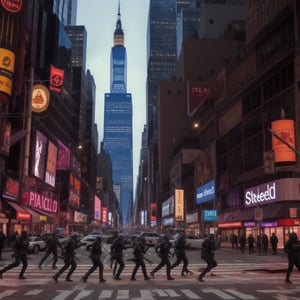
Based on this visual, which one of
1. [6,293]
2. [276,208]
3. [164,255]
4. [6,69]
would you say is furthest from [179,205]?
[6,293]

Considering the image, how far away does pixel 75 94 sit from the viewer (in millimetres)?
150000

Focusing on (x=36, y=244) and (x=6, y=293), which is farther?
(x=36, y=244)

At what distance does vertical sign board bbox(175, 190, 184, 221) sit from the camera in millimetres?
102625

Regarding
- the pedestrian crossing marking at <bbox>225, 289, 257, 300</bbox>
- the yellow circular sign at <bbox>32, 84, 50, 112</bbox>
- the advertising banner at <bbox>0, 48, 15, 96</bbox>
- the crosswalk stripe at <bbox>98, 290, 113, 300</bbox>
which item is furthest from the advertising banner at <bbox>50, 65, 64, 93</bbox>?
the pedestrian crossing marking at <bbox>225, 289, 257, 300</bbox>

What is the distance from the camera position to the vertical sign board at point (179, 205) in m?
103

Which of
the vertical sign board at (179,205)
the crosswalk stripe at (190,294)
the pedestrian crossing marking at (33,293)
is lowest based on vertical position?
the pedestrian crossing marking at (33,293)

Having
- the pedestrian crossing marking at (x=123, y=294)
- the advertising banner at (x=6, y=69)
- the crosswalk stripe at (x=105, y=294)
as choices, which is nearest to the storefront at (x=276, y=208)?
the pedestrian crossing marking at (x=123, y=294)

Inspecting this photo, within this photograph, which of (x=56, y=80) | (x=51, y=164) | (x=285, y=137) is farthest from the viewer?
(x=51, y=164)

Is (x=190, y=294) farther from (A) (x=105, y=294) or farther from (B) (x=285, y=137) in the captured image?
(B) (x=285, y=137)

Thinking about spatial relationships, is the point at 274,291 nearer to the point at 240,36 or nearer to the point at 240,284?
the point at 240,284

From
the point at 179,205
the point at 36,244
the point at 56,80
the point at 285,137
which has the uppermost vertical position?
the point at 56,80

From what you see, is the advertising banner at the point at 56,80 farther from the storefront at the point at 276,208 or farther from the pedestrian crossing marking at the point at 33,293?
the pedestrian crossing marking at the point at 33,293

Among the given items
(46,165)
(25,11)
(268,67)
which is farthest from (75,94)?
(268,67)

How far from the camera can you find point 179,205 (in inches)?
4043
